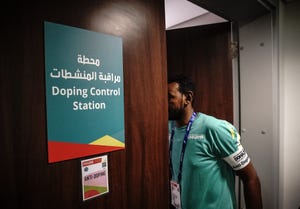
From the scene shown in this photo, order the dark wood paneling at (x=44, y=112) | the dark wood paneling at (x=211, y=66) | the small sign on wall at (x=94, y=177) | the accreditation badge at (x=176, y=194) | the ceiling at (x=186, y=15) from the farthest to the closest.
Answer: the ceiling at (x=186, y=15)
the dark wood paneling at (x=211, y=66)
the accreditation badge at (x=176, y=194)
the small sign on wall at (x=94, y=177)
the dark wood paneling at (x=44, y=112)

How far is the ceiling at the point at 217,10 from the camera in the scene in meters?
1.31

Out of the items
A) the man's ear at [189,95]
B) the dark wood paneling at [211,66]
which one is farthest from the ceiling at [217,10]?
the man's ear at [189,95]

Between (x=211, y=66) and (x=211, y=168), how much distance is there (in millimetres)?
820

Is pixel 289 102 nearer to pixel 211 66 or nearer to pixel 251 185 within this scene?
pixel 211 66

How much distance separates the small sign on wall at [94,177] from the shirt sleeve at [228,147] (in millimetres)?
703

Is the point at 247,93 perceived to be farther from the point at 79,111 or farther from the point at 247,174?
the point at 79,111

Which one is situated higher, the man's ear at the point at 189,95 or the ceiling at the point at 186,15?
the ceiling at the point at 186,15

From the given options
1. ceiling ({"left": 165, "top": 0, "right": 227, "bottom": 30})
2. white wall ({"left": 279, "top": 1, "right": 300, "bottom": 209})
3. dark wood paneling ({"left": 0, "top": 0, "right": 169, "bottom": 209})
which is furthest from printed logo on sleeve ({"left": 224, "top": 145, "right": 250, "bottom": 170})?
ceiling ({"left": 165, "top": 0, "right": 227, "bottom": 30})

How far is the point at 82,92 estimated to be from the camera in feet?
2.05

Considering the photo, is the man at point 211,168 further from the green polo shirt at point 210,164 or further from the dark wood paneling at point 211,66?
the dark wood paneling at point 211,66

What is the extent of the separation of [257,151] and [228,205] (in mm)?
568

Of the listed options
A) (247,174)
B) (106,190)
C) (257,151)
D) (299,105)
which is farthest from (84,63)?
(299,105)

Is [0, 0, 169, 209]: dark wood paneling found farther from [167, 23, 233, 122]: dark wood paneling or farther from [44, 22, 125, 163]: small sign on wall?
[167, 23, 233, 122]: dark wood paneling

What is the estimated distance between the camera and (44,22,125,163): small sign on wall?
22.2 inches
